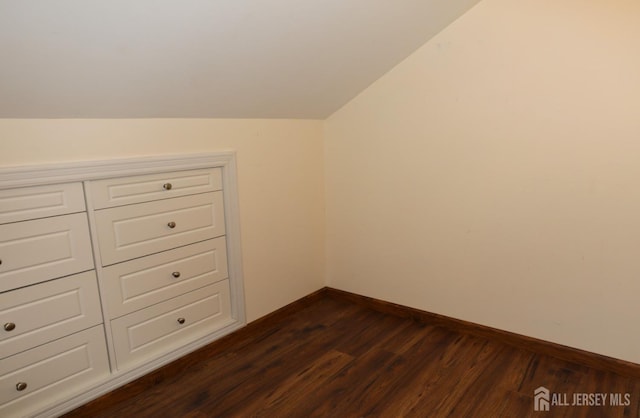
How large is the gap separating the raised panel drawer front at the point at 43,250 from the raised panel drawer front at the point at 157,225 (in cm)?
8

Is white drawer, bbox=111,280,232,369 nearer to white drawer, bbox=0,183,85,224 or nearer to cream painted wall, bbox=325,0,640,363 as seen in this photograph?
white drawer, bbox=0,183,85,224

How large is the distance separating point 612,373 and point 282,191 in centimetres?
210

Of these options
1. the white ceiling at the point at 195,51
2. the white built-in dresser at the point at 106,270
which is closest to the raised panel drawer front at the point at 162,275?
the white built-in dresser at the point at 106,270

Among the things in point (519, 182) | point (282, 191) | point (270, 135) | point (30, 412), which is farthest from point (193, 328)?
point (519, 182)

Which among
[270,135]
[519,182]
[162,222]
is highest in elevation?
[270,135]

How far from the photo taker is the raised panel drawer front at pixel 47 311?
5.58ft

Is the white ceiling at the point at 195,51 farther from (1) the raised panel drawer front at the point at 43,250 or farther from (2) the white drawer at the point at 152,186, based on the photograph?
(1) the raised panel drawer front at the point at 43,250

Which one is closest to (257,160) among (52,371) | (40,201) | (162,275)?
(162,275)

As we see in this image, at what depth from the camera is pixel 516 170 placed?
2.28m

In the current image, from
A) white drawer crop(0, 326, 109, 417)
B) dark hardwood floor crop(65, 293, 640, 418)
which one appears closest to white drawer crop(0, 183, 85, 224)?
white drawer crop(0, 326, 109, 417)

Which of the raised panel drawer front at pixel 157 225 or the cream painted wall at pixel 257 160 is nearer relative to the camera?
the cream painted wall at pixel 257 160

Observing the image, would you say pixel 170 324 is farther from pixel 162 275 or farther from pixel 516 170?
pixel 516 170

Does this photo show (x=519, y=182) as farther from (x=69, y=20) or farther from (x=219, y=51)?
(x=69, y=20)

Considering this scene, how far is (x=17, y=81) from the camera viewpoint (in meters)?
1.45
